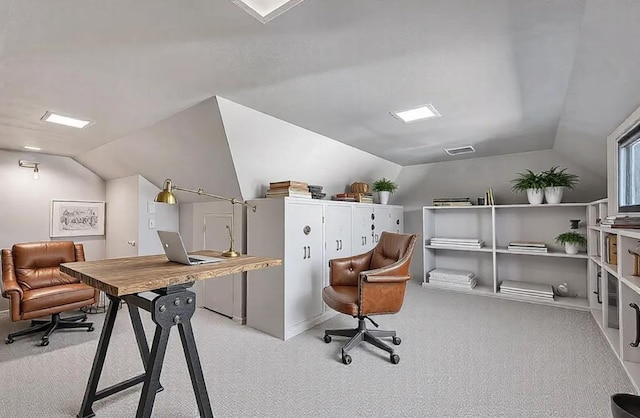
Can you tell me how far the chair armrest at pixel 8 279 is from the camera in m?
3.02

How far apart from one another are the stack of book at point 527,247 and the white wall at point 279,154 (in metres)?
2.51

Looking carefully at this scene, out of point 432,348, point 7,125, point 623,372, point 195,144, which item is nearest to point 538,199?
point 623,372

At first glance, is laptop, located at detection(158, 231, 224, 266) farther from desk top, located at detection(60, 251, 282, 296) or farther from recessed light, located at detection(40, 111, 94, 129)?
recessed light, located at detection(40, 111, 94, 129)

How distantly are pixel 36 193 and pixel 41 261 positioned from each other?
1.33 meters

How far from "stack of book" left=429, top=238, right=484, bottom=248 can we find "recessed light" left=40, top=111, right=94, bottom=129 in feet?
16.9

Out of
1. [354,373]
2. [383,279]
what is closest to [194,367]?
[354,373]

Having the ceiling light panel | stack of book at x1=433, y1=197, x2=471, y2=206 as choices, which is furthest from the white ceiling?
stack of book at x1=433, y1=197, x2=471, y2=206

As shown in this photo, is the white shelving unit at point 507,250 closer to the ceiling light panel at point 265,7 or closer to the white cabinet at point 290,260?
the white cabinet at point 290,260

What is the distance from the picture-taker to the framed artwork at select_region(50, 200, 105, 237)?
14.9 ft

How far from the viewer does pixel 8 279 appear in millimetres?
3307

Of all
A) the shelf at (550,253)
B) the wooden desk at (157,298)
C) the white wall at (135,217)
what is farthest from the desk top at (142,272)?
the shelf at (550,253)

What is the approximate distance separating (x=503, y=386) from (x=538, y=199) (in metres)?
3.09

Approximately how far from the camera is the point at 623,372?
2.40 metres

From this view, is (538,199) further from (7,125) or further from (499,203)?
(7,125)
